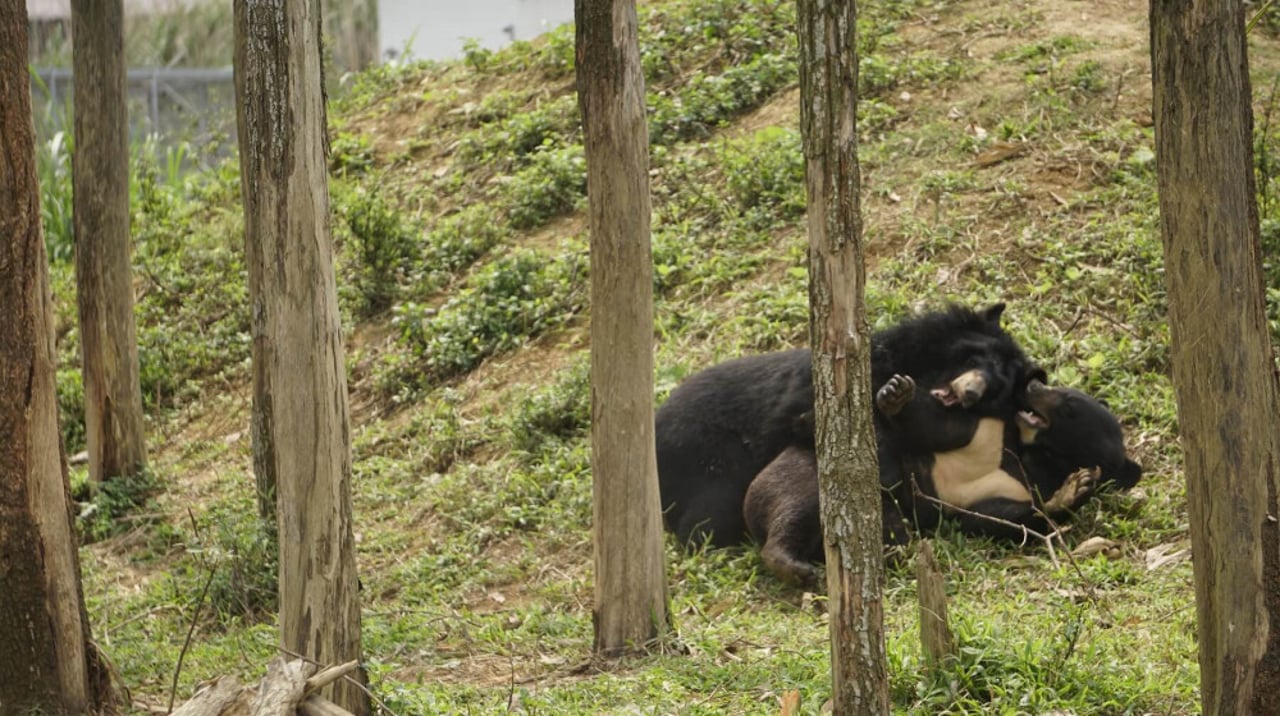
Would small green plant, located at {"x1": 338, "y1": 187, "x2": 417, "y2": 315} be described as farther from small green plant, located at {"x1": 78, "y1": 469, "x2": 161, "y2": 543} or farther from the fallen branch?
the fallen branch

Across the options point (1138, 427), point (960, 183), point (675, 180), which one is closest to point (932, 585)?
point (1138, 427)

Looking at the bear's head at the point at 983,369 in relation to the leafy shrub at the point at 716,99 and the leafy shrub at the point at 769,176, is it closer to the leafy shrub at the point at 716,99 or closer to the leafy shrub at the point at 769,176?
the leafy shrub at the point at 769,176

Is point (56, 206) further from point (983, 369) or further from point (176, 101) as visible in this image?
point (983, 369)

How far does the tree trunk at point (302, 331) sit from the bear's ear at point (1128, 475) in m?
3.80

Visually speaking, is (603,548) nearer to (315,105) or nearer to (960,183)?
(315,105)

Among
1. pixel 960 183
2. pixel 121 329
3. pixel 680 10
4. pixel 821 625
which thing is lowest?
pixel 821 625

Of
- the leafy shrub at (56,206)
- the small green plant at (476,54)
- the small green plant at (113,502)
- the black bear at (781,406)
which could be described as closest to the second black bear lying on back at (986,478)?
the black bear at (781,406)

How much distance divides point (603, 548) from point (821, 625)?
1.04 metres

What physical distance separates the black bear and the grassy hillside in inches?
11.2

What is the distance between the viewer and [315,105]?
436 cm

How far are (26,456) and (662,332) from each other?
490 centimetres

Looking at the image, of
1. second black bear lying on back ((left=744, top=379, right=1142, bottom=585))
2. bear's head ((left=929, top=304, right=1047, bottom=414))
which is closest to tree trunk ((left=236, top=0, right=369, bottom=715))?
second black bear lying on back ((left=744, top=379, right=1142, bottom=585))

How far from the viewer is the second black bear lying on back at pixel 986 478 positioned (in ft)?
21.1

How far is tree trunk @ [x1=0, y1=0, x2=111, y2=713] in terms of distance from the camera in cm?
461
